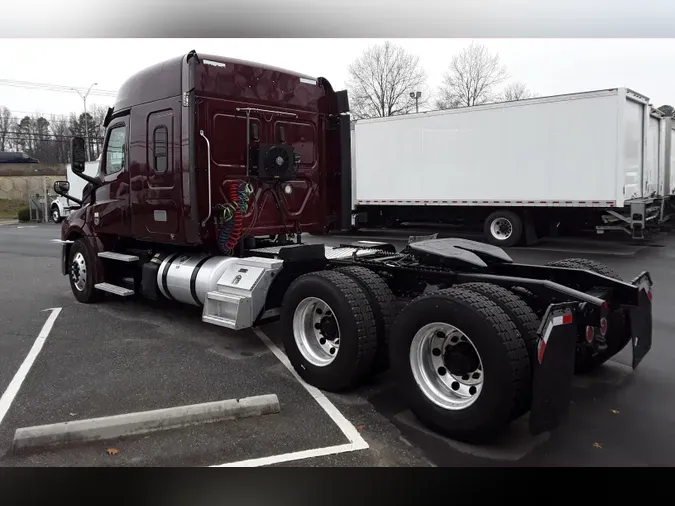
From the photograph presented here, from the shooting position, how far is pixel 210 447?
3.80m

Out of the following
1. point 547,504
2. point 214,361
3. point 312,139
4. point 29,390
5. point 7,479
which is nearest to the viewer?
point 547,504

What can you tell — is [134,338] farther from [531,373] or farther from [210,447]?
[531,373]

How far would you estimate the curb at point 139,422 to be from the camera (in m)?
3.81

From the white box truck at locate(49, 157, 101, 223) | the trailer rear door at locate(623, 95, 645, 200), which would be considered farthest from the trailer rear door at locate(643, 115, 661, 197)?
the white box truck at locate(49, 157, 101, 223)

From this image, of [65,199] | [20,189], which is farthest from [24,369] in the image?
[20,189]

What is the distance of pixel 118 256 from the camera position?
7801mm

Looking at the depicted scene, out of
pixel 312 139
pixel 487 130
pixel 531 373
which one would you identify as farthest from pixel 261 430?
pixel 487 130

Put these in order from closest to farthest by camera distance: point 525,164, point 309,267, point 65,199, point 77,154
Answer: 1. point 309,267
2. point 77,154
3. point 525,164
4. point 65,199

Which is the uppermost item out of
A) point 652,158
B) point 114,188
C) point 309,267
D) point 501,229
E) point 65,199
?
point 652,158

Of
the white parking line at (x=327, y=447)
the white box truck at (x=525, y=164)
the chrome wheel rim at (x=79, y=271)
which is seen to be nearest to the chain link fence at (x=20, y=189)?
the white box truck at (x=525, y=164)

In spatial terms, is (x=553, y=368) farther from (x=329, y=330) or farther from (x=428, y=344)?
(x=329, y=330)

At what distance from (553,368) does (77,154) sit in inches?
254

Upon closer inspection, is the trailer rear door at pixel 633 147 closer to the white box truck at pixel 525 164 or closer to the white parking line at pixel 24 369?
the white box truck at pixel 525 164

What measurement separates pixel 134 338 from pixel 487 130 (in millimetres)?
12125
